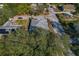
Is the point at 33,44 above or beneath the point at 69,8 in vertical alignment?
beneath

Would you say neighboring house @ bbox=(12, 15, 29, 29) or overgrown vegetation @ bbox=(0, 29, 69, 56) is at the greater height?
neighboring house @ bbox=(12, 15, 29, 29)

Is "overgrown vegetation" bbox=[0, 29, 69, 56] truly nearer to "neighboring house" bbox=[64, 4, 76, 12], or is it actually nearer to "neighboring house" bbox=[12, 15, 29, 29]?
"neighboring house" bbox=[12, 15, 29, 29]

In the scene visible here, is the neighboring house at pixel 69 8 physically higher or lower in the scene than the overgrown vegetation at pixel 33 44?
higher

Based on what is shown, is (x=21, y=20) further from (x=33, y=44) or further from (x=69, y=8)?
(x=69, y=8)

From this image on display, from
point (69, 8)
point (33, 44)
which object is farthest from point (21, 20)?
point (69, 8)

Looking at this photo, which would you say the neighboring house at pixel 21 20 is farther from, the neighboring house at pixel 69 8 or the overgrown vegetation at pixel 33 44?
the neighboring house at pixel 69 8

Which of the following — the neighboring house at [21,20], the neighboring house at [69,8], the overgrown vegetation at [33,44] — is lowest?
the overgrown vegetation at [33,44]

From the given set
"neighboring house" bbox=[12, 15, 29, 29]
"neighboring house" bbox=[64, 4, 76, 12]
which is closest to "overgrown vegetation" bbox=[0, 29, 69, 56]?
"neighboring house" bbox=[12, 15, 29, 29]

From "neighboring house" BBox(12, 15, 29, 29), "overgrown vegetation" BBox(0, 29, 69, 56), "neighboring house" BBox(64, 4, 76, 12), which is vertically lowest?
"overgrown vegetation" BBox(0, 29, 69, 56)

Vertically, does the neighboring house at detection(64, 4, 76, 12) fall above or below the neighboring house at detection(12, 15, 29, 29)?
above

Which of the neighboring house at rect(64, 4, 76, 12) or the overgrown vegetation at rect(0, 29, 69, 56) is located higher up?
the neighboring house at rect(64, 4, 76, 12)

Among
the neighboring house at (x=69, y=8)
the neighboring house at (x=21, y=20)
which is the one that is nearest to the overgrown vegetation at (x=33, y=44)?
the neighboring house at (x=21, y=20)

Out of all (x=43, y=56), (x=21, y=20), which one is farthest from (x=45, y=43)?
(x=21, y=20)
